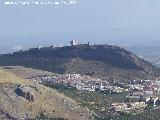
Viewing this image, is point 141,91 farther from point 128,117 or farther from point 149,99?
point 128,117

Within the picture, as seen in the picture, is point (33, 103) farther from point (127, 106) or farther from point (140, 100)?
point (140, 100)

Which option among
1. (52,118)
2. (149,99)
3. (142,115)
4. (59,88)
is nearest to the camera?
(52,118)

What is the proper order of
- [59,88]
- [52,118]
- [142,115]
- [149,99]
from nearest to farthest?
1. [52,118]
2. [142,115]
3. [149,99]
4. [59,88]

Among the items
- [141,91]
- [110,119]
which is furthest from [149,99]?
[110,119]

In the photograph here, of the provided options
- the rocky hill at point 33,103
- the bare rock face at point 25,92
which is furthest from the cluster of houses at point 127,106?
the bare rock face at point 25,92

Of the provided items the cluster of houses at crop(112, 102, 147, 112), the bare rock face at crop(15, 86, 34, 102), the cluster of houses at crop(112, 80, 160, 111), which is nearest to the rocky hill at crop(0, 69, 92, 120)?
the bare rock face at crop(15, 86, 34, 102)

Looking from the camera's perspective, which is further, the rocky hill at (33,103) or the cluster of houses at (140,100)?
the cluster of houses at (140,100)

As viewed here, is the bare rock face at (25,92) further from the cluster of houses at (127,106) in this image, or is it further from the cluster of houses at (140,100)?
the cluster of houses at (140,100)

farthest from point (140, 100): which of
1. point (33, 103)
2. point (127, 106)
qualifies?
point (33, 103)
